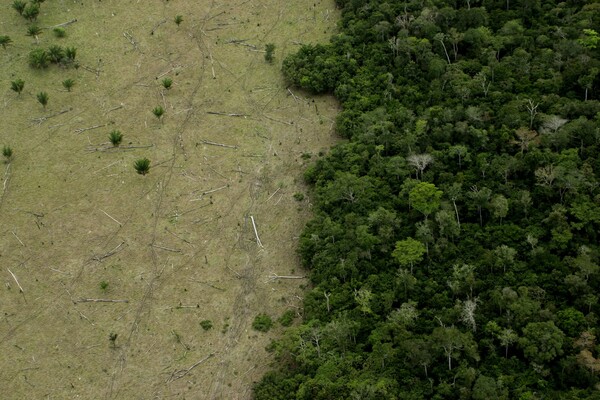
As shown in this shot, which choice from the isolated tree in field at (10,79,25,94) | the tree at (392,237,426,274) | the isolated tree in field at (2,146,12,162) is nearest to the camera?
the tree at (392,237,426,274)

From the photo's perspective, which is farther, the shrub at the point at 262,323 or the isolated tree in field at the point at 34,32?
the isolated tree in field at the point at 34,32

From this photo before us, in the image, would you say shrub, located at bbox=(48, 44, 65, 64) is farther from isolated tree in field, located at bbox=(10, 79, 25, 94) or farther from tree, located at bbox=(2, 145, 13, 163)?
tree, located at bbox=(2, 145, 13, 163)

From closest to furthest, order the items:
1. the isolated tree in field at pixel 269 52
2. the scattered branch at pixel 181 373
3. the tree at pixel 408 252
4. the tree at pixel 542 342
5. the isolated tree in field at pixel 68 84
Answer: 1. the tree at pixel 542 342
2. the scattered branch at pixel 181 373
3. the tree at pixel 408 252
4. the isolated tree in field at pixel 68 84
5. the isolated tree in field at pixel 269 52

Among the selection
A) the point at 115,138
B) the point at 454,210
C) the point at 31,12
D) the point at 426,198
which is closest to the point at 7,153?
the point at 115,138

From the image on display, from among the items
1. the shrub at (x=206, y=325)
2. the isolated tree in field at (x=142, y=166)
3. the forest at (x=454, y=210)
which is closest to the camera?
the forest at (x=454, y=210)

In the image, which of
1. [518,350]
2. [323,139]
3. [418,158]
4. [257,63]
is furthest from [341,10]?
[518,350]

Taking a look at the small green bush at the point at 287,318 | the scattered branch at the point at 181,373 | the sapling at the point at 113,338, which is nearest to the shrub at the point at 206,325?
the scattered branch at the point at 181,373

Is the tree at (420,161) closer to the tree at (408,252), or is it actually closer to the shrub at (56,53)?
the tree at (408,252)

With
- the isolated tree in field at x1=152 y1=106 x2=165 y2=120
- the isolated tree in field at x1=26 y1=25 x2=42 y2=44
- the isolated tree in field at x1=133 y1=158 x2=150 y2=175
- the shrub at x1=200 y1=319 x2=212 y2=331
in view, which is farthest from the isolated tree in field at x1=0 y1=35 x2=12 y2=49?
the shrub at x1=200 y1=319 x2=212 y2=331
